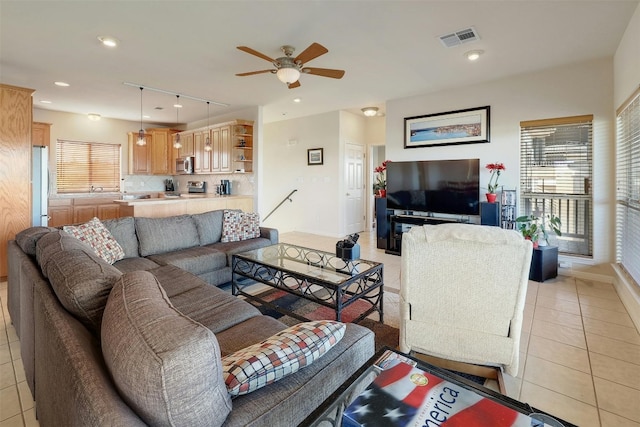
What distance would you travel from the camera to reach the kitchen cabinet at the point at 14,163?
12.5ft

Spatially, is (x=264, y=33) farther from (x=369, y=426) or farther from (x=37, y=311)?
(x=369, y=426)

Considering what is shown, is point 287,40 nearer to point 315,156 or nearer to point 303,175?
point 315,156

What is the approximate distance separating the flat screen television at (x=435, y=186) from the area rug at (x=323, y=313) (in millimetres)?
2512

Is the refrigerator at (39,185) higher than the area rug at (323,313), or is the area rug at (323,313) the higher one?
the refrigerator at (39,185)

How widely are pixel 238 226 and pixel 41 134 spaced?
502 cm

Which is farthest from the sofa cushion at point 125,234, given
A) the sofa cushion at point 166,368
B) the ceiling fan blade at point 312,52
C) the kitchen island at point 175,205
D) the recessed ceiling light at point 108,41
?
the sofa cushion at point 166,368

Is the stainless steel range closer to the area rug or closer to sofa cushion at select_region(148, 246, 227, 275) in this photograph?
sofa cushion at select_region(148, 246, 227, 275)

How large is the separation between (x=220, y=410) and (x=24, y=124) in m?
4.89

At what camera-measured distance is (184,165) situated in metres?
7.26

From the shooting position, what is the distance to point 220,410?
827 millimetres

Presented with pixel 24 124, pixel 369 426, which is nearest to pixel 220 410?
pixel 369 426

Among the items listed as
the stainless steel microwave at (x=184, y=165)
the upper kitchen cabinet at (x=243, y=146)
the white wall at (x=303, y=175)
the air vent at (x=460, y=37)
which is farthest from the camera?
the stainless steel microwave at (x=184, y=165)

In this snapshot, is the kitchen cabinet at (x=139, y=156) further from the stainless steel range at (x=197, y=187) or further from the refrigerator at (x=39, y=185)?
the refrigerator at (x=39, y=185)

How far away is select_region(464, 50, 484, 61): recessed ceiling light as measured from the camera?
348 centimetres
